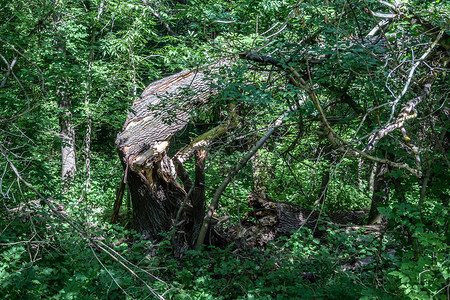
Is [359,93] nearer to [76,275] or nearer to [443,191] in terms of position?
[443,191]

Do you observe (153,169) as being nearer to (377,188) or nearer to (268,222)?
(268,222)

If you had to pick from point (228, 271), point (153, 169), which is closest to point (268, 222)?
point (228, 271)

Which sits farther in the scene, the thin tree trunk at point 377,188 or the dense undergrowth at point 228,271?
the thin tree trunk at point 377,188

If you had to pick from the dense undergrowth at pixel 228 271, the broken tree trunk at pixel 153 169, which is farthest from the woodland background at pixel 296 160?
the broken tree trunk at pixel 153 169

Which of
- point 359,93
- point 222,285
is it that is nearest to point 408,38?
point 359,93

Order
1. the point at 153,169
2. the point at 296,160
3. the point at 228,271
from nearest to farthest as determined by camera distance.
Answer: the point at 228,271
the point at 296,160
the point at 153,169

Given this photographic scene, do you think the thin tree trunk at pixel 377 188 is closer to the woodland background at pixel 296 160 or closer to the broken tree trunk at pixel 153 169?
the woodland background at pixel 296 160

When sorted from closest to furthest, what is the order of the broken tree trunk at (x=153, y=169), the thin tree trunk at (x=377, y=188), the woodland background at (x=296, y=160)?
the woodland background at (x=296, y=160)
the broken tree trunk at (x=153, y=169)
the thin tree trunk at (x=377, y=188)

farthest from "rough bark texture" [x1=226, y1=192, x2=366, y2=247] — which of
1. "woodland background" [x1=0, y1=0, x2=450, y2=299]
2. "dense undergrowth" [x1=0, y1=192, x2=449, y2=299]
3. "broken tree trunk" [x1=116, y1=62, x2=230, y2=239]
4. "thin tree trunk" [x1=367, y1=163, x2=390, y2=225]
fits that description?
"broken tree trunk" [x1=116, y1=62, x2=230, y2=239]

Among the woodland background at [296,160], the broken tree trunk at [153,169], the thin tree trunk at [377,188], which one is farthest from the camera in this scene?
the thin tree trunk at [377,188]

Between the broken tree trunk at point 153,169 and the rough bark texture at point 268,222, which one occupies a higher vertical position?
the broken tree trunk at point 153,169

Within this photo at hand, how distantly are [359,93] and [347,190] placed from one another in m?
4.26

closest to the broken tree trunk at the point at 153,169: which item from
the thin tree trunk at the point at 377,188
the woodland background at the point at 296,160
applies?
the woodland background at the point at 296,160

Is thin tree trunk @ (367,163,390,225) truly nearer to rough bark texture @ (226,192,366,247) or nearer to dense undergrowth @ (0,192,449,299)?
rough bark texture @ (226,192,366,247)
